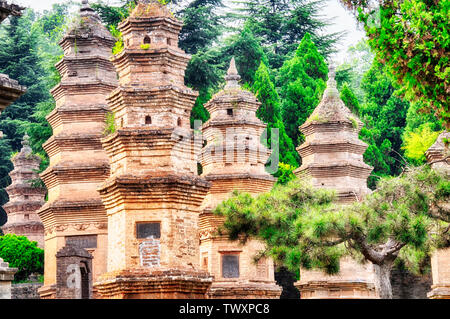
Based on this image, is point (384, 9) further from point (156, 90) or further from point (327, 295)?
point (327, 295)

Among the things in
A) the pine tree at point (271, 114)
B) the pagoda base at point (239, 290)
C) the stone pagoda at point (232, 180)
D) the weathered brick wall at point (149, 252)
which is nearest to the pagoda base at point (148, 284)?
the weathered brick wall at point (149, 252)

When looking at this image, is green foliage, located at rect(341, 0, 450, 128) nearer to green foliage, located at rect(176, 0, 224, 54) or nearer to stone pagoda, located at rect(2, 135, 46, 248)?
green foliage, located at rect(176, 0, 224, 54)

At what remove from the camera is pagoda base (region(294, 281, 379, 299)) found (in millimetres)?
24922

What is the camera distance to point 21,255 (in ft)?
98.5

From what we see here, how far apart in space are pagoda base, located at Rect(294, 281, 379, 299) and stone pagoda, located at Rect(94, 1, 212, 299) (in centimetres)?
718

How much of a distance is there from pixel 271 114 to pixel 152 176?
1445 centimetres

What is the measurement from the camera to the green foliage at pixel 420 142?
3303 centimetres

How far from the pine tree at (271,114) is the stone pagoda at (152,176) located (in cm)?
1164

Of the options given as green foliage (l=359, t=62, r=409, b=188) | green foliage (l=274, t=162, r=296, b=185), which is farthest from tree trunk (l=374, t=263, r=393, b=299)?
green foliage (l=359, t=62, r=409, b=188)

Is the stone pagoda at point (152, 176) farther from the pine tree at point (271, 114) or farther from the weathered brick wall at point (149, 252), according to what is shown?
the pine tree at point (271, 114)
